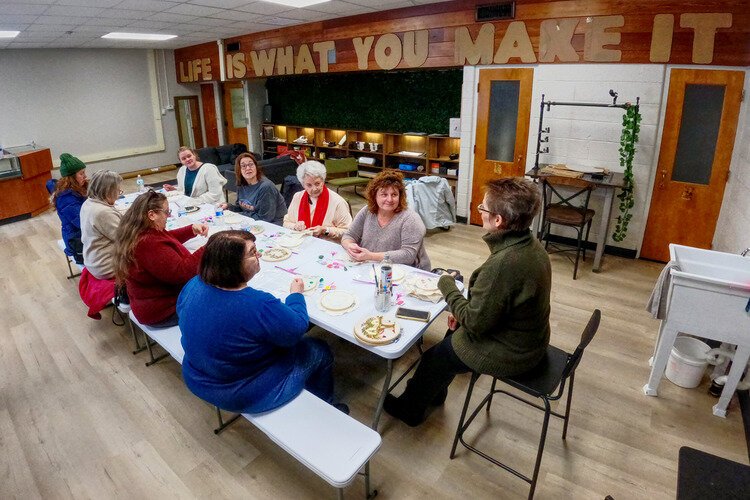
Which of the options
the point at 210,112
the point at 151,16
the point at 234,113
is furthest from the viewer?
the point at 210,112

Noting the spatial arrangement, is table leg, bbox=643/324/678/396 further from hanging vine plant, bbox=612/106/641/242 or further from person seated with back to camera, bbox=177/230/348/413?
hanging vine plant, bbox=612/106/641/242

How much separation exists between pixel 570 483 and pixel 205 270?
2001 millimetres

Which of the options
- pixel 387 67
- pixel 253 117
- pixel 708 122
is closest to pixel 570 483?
pixel 708 122

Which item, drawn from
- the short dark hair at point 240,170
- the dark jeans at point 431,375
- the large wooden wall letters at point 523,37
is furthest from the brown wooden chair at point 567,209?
the short dark hair at point 240,170

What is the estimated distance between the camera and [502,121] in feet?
17.6

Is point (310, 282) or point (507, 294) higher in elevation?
point (507, 294)

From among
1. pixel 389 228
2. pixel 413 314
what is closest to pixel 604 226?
pixel 389 228

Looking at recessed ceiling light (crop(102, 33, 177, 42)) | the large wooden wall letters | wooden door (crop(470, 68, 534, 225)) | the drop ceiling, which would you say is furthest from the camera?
recessed ceiling light (crop(102, 33, 177, 42))

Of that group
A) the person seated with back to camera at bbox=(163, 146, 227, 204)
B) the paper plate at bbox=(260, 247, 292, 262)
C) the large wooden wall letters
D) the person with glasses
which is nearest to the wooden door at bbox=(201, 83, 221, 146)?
the large wooden wall letters

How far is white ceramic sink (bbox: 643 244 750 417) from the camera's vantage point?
235 centimetres

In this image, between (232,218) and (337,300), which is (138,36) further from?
(337,300)

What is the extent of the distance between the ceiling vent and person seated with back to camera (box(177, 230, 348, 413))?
172 inches

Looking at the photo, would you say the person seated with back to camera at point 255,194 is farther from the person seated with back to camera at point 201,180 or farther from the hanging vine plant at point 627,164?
the hanging vine plant at point 627,164

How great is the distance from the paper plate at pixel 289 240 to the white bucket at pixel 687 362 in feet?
8.40
